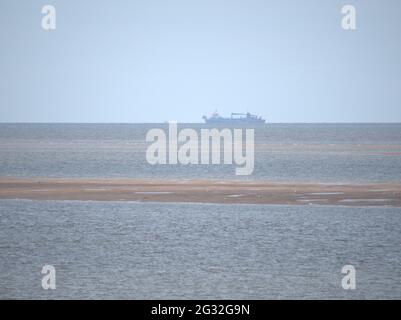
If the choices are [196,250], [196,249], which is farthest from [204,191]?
[196,250]

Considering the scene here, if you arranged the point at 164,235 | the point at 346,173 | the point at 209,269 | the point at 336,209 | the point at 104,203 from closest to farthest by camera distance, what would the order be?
the point at 209,269 < the point at 164,235 < the point at 336,209 < the point at 104,203 < the point at 346,173

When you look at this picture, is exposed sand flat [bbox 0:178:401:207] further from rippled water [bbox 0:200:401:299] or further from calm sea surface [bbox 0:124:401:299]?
rippled water [bbox 0:200:401:299]

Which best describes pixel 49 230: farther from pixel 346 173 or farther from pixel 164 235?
pixel 346 173

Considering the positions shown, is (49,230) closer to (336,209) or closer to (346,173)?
(336,209)

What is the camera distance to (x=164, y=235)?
103ft

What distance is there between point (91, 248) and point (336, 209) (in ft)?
41.0

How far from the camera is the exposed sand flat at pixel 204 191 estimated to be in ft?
134

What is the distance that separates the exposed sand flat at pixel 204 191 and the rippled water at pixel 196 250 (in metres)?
2.66

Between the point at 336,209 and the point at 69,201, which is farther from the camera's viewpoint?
the point at 69,201

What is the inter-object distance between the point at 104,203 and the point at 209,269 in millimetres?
15139

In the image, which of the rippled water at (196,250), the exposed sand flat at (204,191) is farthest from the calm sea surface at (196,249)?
the exposed sand flat at (204,191)
